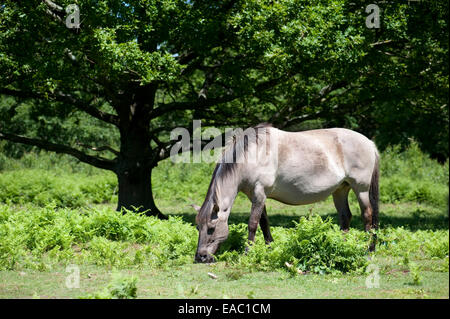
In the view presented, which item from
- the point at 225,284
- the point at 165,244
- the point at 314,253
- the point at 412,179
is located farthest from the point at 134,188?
the point at 412,179

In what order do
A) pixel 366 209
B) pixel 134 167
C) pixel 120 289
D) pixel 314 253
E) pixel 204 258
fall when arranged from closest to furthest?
1. pixel 120 289
2. pixel 314 253
3. pixel 204 258
4. pixel 366 209
5. pixel 134 167

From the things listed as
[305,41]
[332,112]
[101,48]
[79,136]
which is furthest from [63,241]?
[79,136]

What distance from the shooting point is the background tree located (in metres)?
10.6

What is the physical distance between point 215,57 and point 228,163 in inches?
264

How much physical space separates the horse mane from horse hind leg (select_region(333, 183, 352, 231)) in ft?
6.00

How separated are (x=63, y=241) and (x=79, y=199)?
30.0 ft

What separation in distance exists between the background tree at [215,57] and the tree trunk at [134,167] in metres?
0.03

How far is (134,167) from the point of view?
13.7 meters

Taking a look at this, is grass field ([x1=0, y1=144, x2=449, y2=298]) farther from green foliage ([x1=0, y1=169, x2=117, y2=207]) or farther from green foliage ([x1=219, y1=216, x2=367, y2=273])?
green foliage ([x1=0, y1=169, x2=117, y2=207])

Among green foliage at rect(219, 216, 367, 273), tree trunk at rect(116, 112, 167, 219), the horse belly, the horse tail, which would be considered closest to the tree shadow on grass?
tree trunk at rect(116, 112, 167, 219)

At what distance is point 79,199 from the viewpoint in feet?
56.3

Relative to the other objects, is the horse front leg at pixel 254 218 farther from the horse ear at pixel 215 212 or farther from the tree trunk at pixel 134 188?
the tree trunk at pixel 134 188

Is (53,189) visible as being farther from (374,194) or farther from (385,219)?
(374,194)
